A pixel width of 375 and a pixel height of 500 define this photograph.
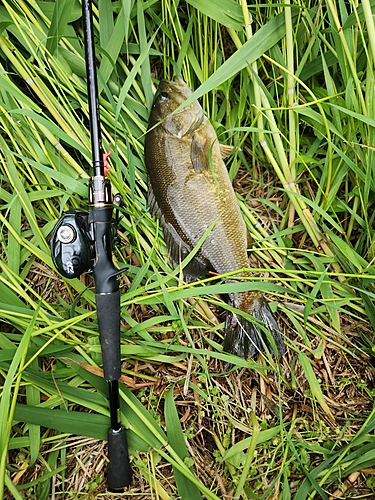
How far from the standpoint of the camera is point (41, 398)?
1972 mm

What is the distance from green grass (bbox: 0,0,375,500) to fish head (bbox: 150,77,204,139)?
0.30 ft

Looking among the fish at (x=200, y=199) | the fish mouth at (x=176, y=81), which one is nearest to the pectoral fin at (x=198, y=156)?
the fish at (x=200, y=199)

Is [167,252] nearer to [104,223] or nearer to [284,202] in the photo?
[104,223]

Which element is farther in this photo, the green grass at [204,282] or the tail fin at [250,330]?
the tail fin at [250,330]

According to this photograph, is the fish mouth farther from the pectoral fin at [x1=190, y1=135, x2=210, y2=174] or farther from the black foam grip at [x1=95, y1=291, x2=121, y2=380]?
the black foam grip at [x1=95, y1=291, x2=121, y2=380]

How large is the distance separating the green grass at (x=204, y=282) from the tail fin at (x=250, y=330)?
0.20 ft

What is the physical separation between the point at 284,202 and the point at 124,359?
1.13 metres

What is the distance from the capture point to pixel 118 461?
5.76 feet

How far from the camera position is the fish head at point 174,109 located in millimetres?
1911

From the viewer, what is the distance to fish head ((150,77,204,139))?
1.91 metres

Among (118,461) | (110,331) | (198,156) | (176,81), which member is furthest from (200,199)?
(118,461)

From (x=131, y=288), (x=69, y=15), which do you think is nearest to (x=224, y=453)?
(x=131, y=288)

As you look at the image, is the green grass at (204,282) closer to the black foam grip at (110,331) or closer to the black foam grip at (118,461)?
the black foam grip at (118,461)

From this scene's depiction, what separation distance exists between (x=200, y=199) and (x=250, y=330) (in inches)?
26.1
